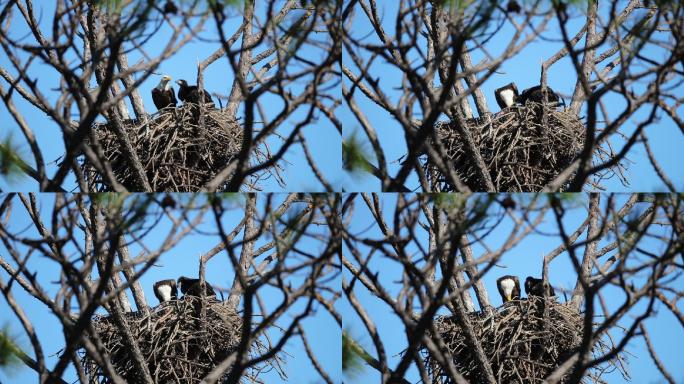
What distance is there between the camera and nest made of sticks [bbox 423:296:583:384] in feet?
11.0

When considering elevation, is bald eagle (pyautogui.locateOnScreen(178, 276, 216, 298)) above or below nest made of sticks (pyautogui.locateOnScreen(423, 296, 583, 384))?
above

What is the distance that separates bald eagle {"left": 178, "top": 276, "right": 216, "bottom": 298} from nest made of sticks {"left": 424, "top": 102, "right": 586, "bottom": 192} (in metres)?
0.59

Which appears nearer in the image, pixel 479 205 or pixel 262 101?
pixel 479 205

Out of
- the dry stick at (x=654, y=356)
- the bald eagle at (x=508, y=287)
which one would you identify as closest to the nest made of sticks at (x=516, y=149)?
the bald eagle at (x=508, y=287)

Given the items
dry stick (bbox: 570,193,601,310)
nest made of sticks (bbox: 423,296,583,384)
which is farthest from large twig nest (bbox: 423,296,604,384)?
dry stick (bbox: 570,193,601,310)

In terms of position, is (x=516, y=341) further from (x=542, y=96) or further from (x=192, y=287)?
Answer: (x=192, y=287)

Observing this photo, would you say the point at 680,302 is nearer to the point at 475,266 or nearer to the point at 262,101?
the point at 475,266

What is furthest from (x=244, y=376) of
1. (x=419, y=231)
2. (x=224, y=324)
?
(x=419, y=231)

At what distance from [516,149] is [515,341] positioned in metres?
0.45

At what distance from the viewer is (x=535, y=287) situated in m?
3.42

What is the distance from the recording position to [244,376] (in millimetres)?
3279

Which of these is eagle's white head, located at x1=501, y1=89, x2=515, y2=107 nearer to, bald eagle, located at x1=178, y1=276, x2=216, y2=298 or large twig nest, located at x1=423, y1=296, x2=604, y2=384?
large twig nest, located at x1=423, y1=296, x2=604, y2=384

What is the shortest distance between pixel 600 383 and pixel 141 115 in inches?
50.1

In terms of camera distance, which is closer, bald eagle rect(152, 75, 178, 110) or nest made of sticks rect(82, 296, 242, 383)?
nest made of sticks rect(82, 296, 242, 383)
